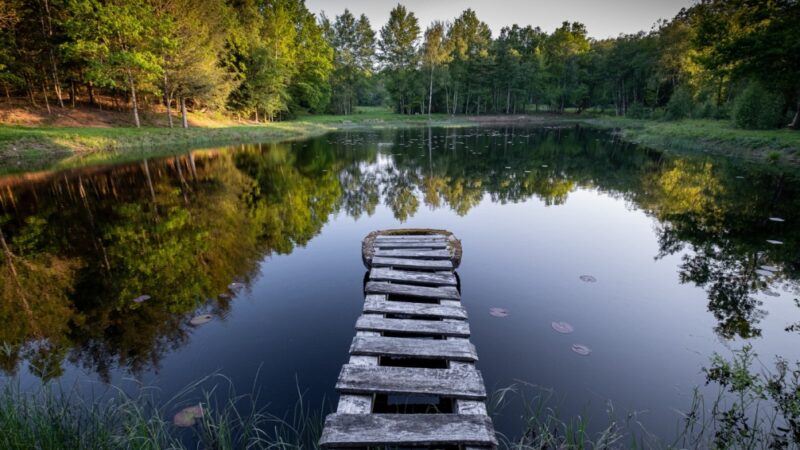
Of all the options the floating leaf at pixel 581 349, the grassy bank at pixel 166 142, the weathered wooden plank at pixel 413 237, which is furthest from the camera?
the grassy bank at pixel 166 142

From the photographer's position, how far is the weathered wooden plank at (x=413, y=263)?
602 centimetres

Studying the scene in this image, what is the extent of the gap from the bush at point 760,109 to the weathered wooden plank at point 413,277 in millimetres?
28981

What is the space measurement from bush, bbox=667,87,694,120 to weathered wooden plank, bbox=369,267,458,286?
4421 cm

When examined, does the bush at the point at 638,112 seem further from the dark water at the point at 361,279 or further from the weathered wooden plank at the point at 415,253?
the weathered wooden plank at the point at 415,253

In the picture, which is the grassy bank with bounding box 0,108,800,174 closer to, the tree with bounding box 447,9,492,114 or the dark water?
the dark water

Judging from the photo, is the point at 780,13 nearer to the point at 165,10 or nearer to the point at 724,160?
the point at 724,160

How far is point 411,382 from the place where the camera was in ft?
10.7

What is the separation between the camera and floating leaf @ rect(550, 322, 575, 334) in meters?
4.84

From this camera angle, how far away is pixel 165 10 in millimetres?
29188

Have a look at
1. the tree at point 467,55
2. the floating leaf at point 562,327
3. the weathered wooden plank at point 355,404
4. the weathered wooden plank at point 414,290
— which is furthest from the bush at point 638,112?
the weathered wooden plank at point 355,404

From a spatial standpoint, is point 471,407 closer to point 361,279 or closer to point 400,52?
point 361,279

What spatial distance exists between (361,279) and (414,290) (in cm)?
163

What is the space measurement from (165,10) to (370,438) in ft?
120

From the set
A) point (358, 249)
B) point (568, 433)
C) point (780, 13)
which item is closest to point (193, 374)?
point (568, 433)
